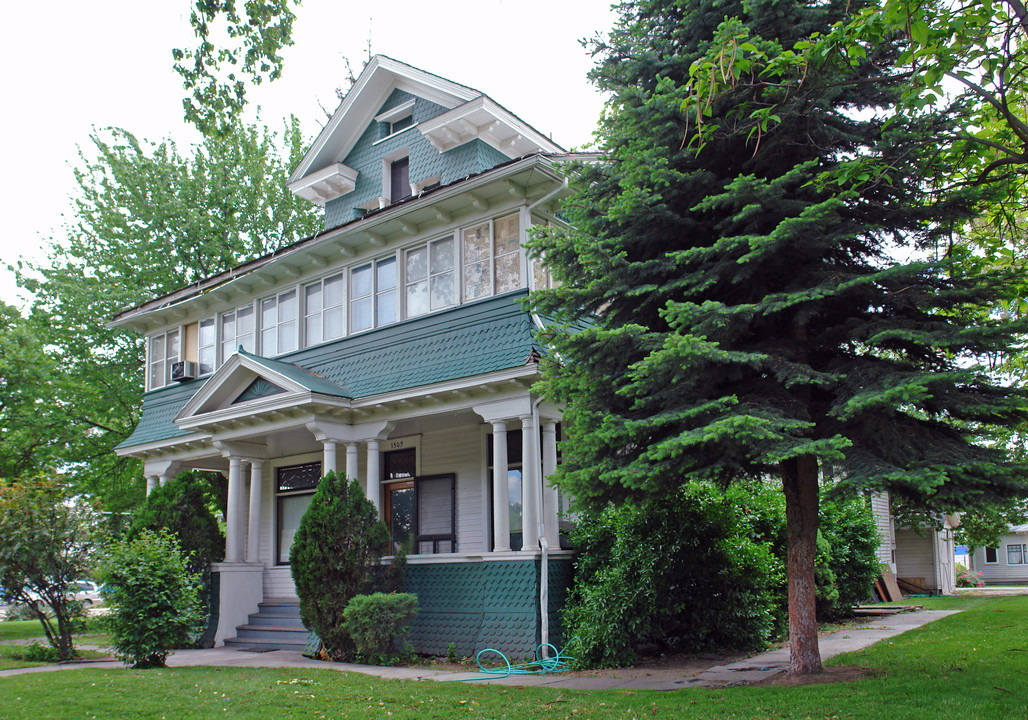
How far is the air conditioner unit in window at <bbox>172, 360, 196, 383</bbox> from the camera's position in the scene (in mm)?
19016

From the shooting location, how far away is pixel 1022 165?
8656mm

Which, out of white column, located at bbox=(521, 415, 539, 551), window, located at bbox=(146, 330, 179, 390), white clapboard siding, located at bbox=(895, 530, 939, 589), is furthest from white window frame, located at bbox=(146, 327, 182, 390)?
white clapboard siding, located at bbox=(895, 530, 939, 589)

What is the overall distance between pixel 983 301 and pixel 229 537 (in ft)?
46.1

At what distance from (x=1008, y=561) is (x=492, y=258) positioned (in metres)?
42.0

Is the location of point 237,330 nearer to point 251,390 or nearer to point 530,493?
point 251,390

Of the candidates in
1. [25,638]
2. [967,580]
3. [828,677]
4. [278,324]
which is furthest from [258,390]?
[967,580]

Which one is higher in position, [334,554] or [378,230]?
[378,230]

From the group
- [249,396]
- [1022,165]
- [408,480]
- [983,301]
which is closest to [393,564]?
[408,480]

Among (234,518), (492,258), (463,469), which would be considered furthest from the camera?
(234,518)

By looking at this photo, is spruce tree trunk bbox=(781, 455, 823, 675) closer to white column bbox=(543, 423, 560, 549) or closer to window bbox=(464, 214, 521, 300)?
white column bbox=(543, 423, 560, 549)

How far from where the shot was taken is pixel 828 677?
27.4 ft

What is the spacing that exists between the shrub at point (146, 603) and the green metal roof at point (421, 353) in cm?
372

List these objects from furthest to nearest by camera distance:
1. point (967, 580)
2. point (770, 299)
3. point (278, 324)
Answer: point (967, 580) → point (278, 324) → point (770, 299)

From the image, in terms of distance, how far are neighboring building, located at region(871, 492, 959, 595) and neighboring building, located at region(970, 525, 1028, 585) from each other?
19.2m
